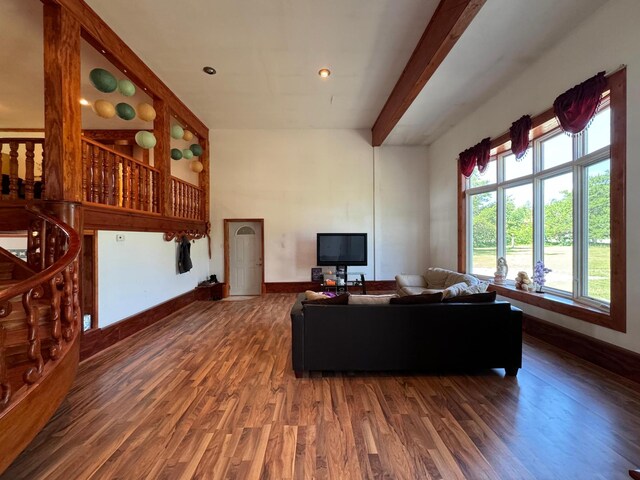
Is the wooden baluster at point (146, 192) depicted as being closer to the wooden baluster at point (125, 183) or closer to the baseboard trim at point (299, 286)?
the wooden baluster at point (125, 183)

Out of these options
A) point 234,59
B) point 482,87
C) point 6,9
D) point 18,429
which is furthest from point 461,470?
point 6,9

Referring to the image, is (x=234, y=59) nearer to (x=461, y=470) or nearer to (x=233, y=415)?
(x=233, y=415)

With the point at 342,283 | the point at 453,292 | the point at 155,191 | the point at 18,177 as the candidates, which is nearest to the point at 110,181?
the point at 18,177

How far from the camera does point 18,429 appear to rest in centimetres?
152

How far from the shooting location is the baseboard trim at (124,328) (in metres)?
3.10

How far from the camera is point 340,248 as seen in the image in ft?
20.3

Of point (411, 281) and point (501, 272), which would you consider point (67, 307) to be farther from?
point (501, 272)

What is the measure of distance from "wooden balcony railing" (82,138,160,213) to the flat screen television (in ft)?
11.2

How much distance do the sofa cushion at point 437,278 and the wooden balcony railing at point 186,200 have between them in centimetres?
508

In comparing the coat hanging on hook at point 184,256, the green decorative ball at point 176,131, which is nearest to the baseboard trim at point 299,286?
the coat hanging on hook at point 184,256

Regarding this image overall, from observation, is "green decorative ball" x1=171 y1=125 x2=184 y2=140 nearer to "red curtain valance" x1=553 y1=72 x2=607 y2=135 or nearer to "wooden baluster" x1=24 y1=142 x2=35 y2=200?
"wooden baluster" x1=24 y1=142 x2=35 y2=200

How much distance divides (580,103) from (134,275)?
241 inches

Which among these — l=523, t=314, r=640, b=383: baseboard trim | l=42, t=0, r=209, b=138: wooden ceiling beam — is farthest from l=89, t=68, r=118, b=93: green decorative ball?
l=523, t=314, r=640, b=383: baseboard trim

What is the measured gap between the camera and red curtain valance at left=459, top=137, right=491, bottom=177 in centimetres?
452
